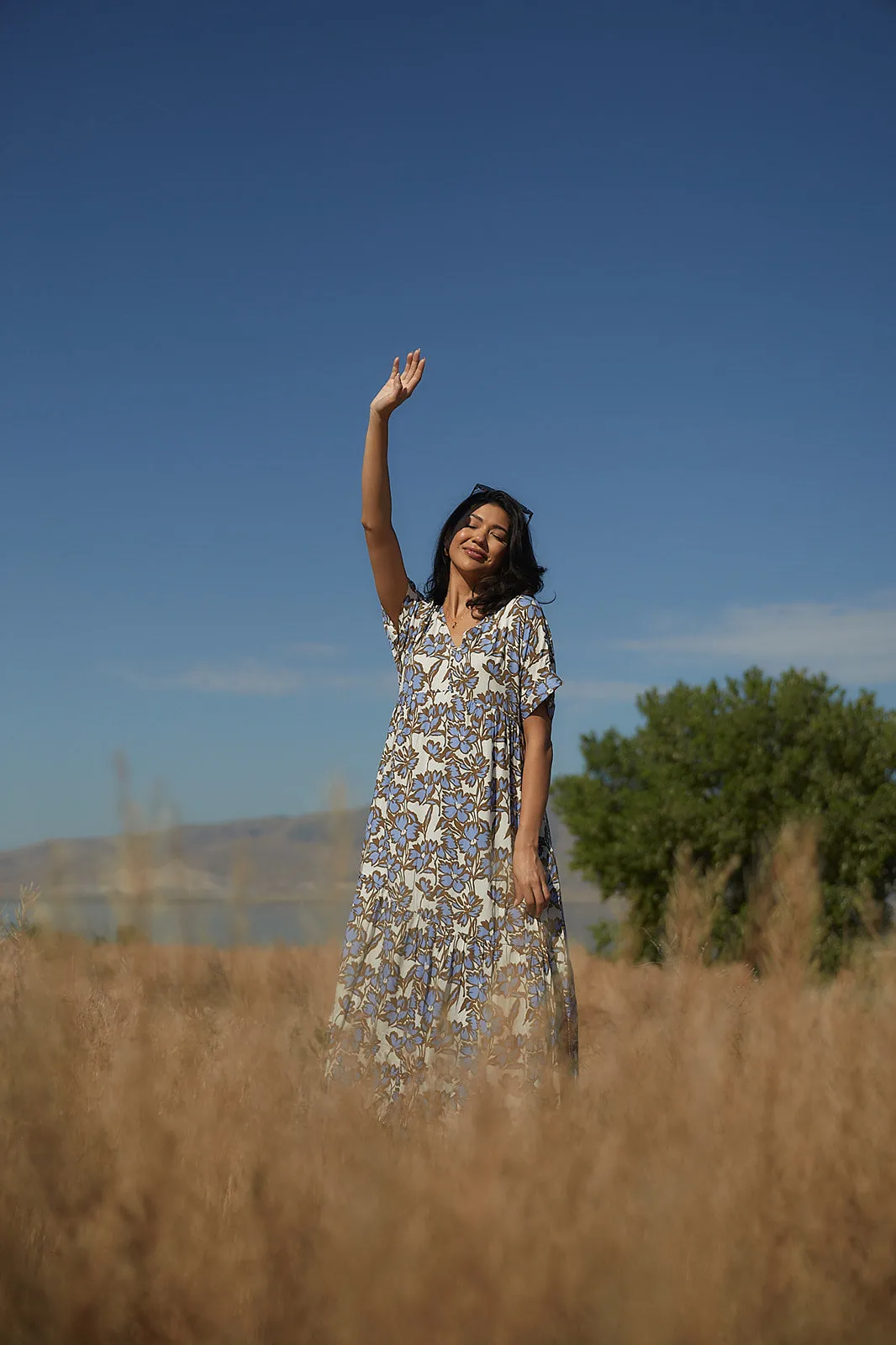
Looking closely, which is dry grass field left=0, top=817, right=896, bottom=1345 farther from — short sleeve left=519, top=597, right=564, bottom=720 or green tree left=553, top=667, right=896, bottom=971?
green tree left=553, top=667, right=896, bottom=971

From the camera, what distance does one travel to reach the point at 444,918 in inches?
146

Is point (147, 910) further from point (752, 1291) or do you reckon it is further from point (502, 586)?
point (502, 586)

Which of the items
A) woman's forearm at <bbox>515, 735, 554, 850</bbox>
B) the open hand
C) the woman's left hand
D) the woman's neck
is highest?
the open hand

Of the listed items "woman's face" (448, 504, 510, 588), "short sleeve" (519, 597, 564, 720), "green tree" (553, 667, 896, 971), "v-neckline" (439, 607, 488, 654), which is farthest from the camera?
"green tree" (553, 667, 896, 971)

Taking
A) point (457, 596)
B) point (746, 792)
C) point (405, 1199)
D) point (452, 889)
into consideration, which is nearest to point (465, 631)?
point (457, 596)

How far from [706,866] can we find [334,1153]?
12.8 metres

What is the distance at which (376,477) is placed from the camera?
3.92 m

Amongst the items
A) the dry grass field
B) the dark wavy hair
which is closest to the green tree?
the dark wavy hair

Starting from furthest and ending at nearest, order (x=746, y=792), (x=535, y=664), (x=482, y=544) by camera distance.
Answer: (x=746, y=792) < (x=482, y=544) < (x=535, y=664)

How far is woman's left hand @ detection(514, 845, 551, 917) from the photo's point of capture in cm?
363

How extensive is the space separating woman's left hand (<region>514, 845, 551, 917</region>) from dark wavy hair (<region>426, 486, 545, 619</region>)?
0.87 meters

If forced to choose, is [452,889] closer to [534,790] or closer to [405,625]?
[534,790]

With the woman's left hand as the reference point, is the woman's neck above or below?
above

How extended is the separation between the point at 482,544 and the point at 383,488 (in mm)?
418
